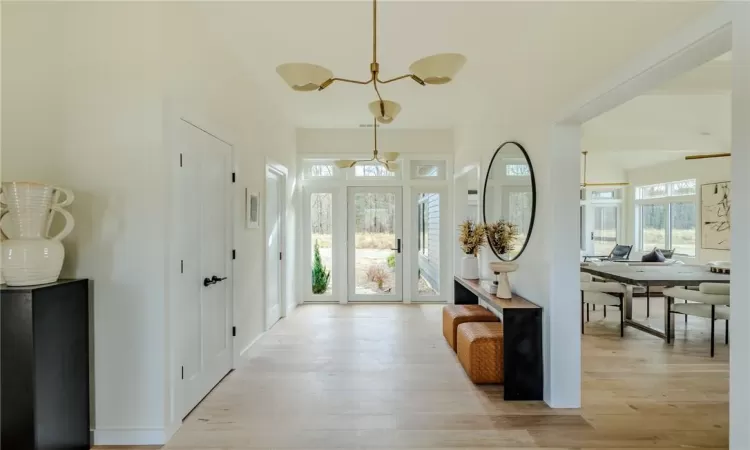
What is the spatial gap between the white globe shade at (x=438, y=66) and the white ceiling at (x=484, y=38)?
2.54 ft

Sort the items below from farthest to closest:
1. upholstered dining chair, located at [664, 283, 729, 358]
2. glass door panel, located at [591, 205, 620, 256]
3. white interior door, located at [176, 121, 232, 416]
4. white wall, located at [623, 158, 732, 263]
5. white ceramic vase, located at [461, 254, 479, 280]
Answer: glass door panel, located at [591, 205, 620, 256]
white wall, located at [623, 158, 732, 263]
white ceramic vase, located at [461, 254, 479, 280]
upholstered dining chair, located at [664, 283, 729, 358]
white interior door, located at [176, 121, 232, 416]

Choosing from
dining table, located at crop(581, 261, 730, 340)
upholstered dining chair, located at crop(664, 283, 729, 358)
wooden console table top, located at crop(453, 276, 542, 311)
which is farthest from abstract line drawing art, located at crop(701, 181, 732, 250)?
wooden console table top, located at crop(453, 276, 542, 311)

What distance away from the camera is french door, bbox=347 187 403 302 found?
631 cm

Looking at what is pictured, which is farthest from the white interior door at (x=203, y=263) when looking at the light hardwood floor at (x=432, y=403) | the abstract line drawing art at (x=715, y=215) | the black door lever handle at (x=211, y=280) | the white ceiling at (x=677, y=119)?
the abstract line drawing art at (x=715, y=215)

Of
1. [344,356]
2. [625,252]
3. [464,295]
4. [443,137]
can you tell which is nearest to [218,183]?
[344,356]

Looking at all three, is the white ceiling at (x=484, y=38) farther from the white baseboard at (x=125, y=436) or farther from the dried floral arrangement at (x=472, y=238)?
the white baseboard at (x=125, y=436)

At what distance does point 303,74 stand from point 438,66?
752mm

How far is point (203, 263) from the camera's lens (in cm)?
286

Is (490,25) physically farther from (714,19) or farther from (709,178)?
(709,178)

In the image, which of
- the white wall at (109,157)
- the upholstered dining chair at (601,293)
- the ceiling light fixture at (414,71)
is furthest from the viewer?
the upholstered dining chair at (601,293)

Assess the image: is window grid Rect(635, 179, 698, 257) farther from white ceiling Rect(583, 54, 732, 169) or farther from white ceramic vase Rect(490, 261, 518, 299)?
white ceramic vase Rect(490, 261, 518, 299)

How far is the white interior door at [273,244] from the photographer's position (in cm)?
469

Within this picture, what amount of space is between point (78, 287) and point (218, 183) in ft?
4.20

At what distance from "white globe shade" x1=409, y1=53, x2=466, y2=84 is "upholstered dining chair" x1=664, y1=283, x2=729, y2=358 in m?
3.94
